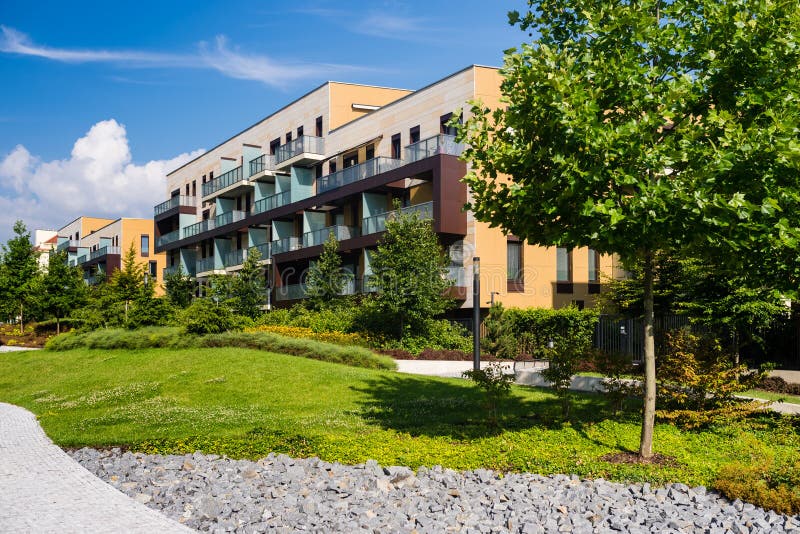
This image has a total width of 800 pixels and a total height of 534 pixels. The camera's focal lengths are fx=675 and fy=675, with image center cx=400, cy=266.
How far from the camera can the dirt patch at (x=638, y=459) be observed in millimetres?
7973

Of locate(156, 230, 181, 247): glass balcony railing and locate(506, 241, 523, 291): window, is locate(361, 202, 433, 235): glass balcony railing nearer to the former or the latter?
locate(506, 241, 523, 291): window

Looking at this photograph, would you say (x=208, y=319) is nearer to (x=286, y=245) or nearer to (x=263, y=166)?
(x=286, y=245)

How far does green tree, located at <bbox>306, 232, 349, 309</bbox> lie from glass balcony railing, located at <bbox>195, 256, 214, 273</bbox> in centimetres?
1890

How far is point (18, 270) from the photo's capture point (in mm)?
42594

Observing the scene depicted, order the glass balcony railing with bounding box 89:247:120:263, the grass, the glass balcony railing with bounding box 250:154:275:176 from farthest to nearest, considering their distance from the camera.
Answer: the glass balcony railing with bounding box 89:247:120:263 < the glass balcony railing with bounding box 250:154:275:176 < the grass

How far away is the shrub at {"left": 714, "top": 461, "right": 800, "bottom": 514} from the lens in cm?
633

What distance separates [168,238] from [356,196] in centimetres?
2896

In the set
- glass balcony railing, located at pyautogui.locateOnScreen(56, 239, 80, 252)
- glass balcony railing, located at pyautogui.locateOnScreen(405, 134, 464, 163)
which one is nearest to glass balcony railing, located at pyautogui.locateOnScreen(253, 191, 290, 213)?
glass balcony railing, located at pyautogui.locateOnScreen(405, 134, 464, 163)

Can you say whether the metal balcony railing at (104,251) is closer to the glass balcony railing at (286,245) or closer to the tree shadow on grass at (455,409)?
the glass balcony railing at (286,245)

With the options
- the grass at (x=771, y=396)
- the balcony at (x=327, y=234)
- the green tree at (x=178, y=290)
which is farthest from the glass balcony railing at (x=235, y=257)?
the grass at (x=771, y=396)

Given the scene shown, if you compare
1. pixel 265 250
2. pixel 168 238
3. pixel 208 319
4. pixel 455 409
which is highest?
pixel 168 238

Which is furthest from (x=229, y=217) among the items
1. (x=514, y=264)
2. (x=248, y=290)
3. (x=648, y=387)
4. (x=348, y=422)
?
(x=648, y=387)

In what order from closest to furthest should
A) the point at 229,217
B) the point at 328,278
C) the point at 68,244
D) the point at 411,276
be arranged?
the point at 411,276 < the point at 328,278 < the point at 229,217 < the point at 68,244

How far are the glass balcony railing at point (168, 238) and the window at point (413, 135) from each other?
29442 millimetres
